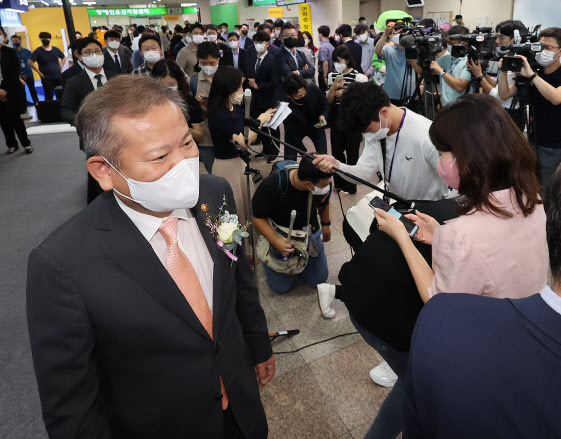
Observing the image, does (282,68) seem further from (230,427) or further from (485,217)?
(230,427)

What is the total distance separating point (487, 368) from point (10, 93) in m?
6.94

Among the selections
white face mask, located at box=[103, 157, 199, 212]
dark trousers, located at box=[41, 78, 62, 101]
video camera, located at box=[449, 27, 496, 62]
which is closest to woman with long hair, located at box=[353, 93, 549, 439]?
white face mask, located at box=[103, 157, 199, 212]

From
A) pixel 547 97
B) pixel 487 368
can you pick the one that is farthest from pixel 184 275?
pixel 547 97

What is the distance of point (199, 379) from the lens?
1.12 m

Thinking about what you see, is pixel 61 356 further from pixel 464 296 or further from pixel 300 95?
pixel 300 95

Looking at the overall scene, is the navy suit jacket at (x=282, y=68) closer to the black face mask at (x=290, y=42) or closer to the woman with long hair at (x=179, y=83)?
the black face mask at (x=290, y=42)

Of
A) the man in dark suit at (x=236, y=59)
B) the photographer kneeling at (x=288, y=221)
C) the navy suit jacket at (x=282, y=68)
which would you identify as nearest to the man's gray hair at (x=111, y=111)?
the photographer kneeling at (x=288, y=221)

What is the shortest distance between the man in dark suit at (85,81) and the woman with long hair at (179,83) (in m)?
0.70

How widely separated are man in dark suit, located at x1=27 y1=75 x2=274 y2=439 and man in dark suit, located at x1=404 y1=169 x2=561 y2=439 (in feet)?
1.90

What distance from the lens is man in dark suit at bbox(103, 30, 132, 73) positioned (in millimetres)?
4492

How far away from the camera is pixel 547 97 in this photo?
10.0ft

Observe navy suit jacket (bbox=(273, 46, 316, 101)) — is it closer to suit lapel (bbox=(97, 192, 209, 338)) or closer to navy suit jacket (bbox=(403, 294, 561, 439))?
suit lapel (bbox=(97, 192, 209, 338))

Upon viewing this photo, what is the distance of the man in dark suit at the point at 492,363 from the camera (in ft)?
1.97

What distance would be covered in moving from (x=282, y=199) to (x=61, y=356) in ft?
6.31
